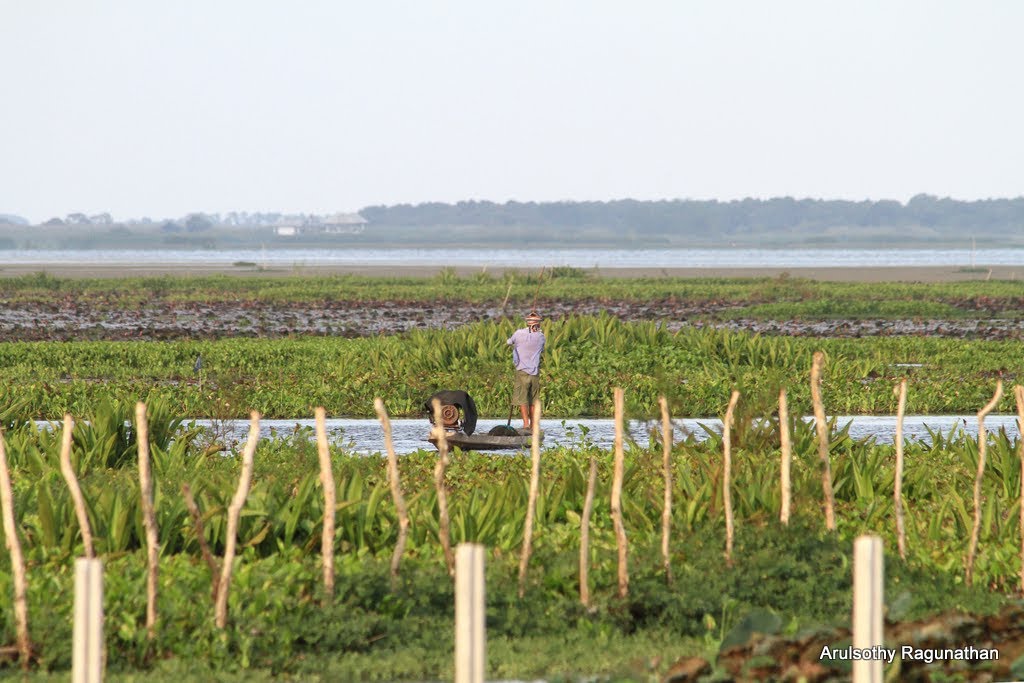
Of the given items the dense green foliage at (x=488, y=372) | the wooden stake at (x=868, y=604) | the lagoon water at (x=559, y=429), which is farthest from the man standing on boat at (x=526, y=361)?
the wooden stake at (x=868, y=604)

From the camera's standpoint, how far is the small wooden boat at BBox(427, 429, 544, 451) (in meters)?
14.9

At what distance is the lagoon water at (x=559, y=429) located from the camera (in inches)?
626

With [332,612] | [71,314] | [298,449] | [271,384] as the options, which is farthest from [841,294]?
[332,612]

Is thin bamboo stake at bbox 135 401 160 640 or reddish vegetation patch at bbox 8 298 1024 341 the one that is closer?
thin bamboo stake at bbox 135 401 160 640

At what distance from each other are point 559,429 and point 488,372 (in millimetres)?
3795

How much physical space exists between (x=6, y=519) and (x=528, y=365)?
965 cm

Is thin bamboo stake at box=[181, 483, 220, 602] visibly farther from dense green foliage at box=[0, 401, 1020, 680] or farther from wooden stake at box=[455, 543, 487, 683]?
wooden stake at box=[455, 543, 487, 683]

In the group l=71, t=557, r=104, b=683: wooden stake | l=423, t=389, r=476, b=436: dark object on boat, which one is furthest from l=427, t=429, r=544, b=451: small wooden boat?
l=71, t=557, r=104, b=683: wooden stake

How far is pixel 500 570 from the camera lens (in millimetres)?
8711

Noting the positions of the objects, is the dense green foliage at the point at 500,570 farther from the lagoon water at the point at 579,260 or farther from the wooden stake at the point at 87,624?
the lagoon water at the point at 579,260

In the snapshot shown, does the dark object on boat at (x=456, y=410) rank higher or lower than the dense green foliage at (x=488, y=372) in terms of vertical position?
higher

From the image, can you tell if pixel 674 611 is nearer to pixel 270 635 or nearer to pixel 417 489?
pixel 270 635

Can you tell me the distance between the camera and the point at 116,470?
12891 millimetres

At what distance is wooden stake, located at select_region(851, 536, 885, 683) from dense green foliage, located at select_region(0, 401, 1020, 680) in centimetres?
211
